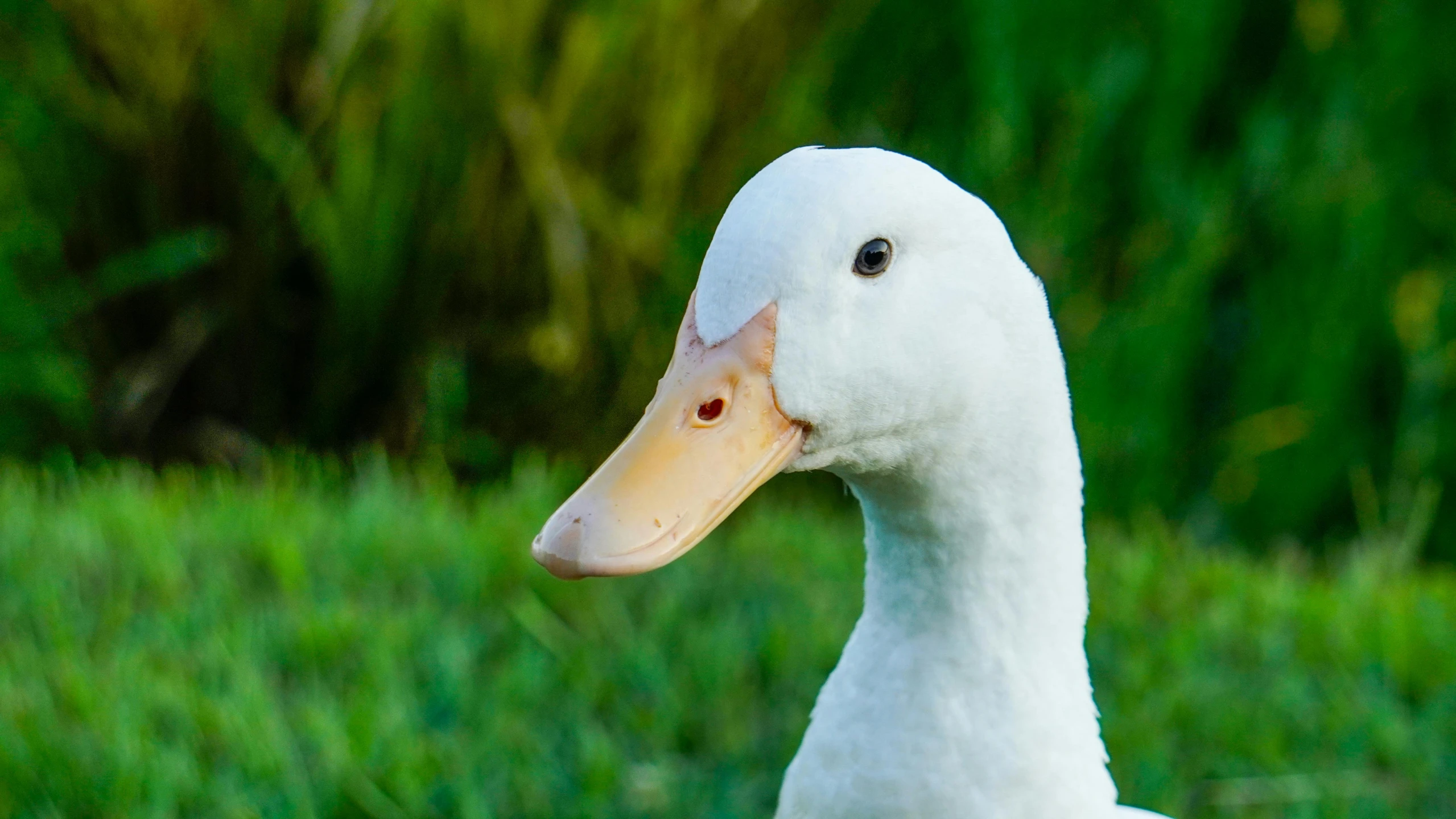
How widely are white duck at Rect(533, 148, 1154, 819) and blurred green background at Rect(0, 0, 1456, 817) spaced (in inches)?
40.1

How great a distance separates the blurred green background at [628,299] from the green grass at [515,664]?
2cm

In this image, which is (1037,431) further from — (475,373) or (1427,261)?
(1427,261)

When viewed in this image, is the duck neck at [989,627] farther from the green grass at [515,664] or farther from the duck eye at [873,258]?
the green grass at [515,664]

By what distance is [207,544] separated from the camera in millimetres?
2639

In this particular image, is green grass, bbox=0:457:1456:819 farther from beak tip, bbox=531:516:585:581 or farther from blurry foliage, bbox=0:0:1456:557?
beak tip, bbox=531:516:585:581

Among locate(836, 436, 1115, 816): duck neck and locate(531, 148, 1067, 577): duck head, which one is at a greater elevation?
locate(531, 148, 1067, 577): duck head

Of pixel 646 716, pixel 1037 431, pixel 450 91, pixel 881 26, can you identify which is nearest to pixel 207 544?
pixel 646 716

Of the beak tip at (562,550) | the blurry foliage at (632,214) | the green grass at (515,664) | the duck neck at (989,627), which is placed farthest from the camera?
the blurry foliage at (632,214)

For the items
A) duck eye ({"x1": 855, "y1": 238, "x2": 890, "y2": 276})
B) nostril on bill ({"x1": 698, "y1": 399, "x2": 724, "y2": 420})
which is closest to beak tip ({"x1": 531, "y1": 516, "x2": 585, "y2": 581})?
nostril on bill ({"x1": 698, "y1": 399, "x2": 724, "y2": 420})

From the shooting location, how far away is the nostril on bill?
3.76ft

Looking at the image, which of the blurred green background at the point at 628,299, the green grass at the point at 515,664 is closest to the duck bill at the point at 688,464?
the green grass at the point at 515,664

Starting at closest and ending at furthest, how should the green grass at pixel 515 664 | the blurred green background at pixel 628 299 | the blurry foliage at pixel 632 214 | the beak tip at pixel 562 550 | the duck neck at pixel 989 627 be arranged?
the beak tip at pixel 562 550
the duck neck at pixel 989 627
the green grass at pixel 515 664
the blurred green background at pixel 628 299
the blurry foliage at pixel 632 214

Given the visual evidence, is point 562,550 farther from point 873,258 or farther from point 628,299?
point 628,299

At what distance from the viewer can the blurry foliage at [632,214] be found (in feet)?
10.6
